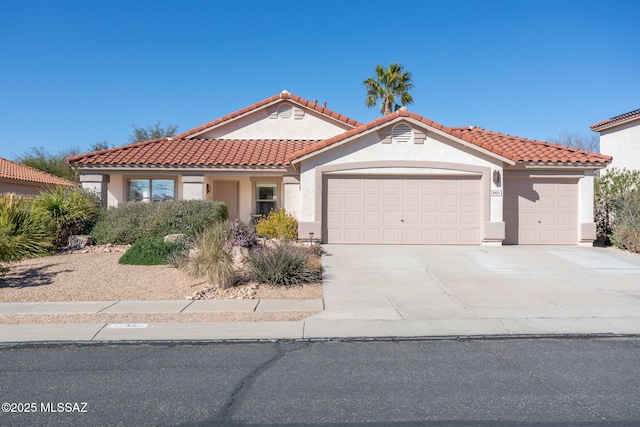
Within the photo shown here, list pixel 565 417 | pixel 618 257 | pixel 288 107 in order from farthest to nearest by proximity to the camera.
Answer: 1. pixel 288 107
2. pixel 618 257
3. pixel 565 417

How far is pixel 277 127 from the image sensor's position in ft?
68.7

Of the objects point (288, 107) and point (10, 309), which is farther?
point (288, 107)

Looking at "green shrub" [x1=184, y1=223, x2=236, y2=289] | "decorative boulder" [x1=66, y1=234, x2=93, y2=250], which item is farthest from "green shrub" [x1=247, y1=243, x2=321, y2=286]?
"decorative boulder" [x1=66, y1=234, x2=93, y2=250]

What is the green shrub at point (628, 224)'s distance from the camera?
1513cm

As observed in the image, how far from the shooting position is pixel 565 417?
14.3 feet

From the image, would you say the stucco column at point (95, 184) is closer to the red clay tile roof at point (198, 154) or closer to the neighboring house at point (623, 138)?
the red clay tile roof at point (198, 154)

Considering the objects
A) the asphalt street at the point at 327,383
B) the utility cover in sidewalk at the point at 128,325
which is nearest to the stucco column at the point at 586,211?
the asphalt street at the point at 327,383

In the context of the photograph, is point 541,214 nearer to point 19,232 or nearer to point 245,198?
point 245,198

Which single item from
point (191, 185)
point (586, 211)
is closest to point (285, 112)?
point (191, 185)

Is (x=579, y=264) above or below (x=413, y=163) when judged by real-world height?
below

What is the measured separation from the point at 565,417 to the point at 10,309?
9.25 m

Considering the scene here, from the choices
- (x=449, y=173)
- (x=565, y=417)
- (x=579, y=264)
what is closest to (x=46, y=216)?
(x=449, y=173)

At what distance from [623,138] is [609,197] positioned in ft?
23.7

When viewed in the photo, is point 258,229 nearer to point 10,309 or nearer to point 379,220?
point 379,220
